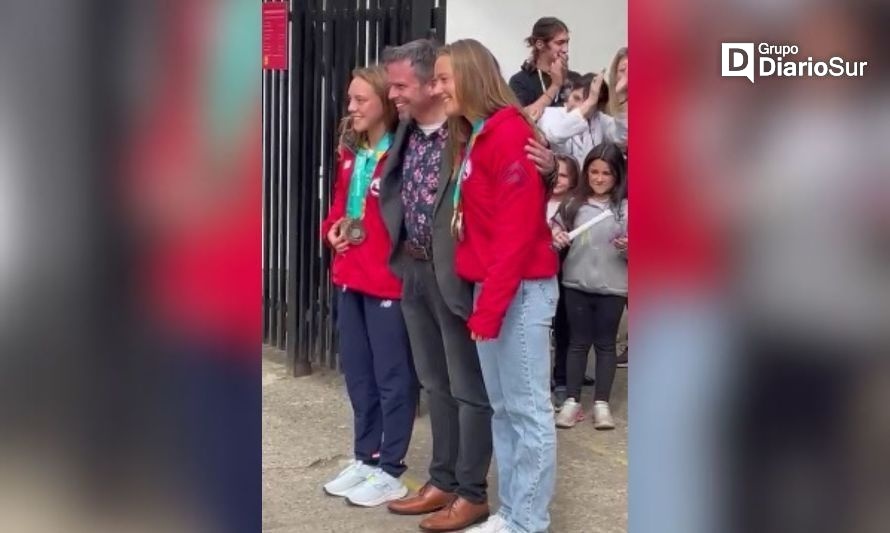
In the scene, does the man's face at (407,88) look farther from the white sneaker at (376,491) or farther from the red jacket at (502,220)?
the white sneaker at (376,491)

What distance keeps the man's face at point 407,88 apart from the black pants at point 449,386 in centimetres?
60

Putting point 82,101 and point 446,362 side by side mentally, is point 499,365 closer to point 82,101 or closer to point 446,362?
point 446,362

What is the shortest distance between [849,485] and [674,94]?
0.81 metres

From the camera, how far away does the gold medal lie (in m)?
5.29

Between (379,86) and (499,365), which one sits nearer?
(499,365)

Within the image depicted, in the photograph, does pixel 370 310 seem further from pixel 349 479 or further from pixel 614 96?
pixel 614 96

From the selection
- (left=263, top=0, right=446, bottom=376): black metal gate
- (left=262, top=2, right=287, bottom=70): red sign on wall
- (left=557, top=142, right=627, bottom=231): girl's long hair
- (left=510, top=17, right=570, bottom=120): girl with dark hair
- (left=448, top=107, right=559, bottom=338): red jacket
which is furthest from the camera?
(left=262, top=2, right=287, bottom=70): red sign on wall

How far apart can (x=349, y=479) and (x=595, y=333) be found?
1.67m

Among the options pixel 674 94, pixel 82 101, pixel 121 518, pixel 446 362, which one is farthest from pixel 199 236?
pixel 446 362

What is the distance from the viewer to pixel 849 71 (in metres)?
2.34

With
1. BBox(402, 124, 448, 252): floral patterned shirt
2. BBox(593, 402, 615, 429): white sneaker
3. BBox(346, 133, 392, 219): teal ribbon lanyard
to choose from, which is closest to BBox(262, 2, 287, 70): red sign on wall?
BBox(346, 133, 392, 219): teal ribbon lanyard

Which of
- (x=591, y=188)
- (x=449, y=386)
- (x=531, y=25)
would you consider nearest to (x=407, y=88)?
(x=449, y=386)

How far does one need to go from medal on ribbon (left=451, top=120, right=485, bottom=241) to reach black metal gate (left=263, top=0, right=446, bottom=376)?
2.06 m

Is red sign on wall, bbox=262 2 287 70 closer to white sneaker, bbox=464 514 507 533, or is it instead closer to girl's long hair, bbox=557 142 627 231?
girl's long hair, bbox=557 142 627 231
